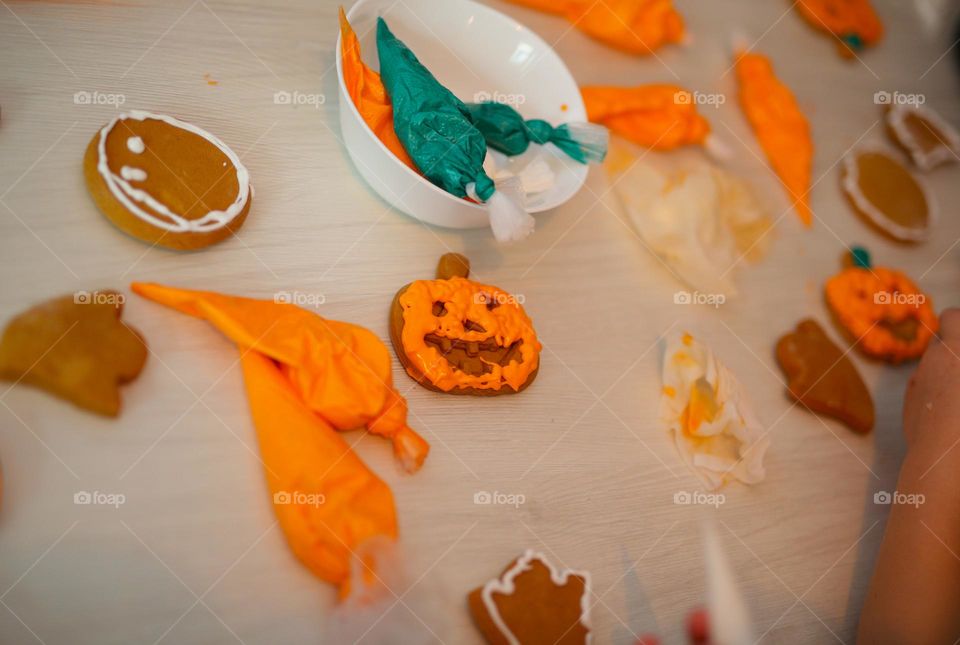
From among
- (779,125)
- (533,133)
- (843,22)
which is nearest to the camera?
(533,133)

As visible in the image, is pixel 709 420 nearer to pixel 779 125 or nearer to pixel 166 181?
pixel 779 125

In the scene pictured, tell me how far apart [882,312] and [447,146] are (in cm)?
66

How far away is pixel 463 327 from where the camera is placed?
83cm

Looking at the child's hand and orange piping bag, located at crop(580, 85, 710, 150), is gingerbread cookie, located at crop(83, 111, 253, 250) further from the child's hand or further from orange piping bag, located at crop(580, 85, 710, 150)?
the child's hand

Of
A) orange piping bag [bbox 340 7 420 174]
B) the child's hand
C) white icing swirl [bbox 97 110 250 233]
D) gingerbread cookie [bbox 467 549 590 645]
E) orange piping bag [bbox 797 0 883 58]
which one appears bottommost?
gingerbread cookie [bbox 467 549 590 645]

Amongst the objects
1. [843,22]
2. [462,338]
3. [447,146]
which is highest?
[843,22]

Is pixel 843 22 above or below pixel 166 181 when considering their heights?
above

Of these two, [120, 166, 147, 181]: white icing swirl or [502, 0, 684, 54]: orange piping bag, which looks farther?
[502, 0, 684, 54]: orange piping bag

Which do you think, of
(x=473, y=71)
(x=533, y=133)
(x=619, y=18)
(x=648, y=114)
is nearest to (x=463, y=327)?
(x=533, y=133)

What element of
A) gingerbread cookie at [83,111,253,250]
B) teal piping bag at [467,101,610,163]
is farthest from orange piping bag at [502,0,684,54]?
gingerbread cookie at [83,111,253,250]

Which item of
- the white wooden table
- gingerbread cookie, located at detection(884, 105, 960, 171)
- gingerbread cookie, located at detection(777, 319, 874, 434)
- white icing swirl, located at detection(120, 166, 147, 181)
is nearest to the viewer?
the white wooden table

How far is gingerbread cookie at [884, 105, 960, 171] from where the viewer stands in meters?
1.25

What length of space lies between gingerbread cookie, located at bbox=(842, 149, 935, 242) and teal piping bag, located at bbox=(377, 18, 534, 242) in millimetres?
619

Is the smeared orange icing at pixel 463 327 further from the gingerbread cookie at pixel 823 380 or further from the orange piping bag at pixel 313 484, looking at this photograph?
the gingerbread cookie at pixel 823 380
